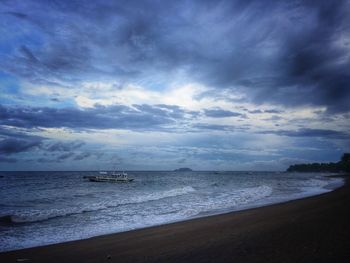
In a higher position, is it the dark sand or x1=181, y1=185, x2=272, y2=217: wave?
the dark sand

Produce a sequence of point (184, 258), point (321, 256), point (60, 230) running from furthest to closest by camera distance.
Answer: point (60, 230) < point (184, 258) < point (321, 256)

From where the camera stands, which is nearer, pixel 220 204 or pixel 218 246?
pixel 218 246

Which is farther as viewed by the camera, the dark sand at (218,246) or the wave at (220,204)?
the wave at (220,204)

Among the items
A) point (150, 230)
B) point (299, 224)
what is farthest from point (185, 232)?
point (299, 224)

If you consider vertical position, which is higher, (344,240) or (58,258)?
(344,240)

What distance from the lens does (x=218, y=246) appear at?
8.93 m

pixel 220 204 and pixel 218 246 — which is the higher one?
pixel 218 246

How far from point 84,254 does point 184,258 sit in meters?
3.89

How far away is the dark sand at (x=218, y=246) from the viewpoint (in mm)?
7625

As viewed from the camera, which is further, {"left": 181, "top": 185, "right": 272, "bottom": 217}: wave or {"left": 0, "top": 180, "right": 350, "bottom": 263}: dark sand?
{"left": 181, "top": 185, "right": 272, "bottom": 217}: wave

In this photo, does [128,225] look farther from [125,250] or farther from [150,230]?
[125,250]

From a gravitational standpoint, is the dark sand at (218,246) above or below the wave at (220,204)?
above

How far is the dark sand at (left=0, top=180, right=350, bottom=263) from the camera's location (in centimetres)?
762

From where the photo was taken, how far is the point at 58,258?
360 inches
